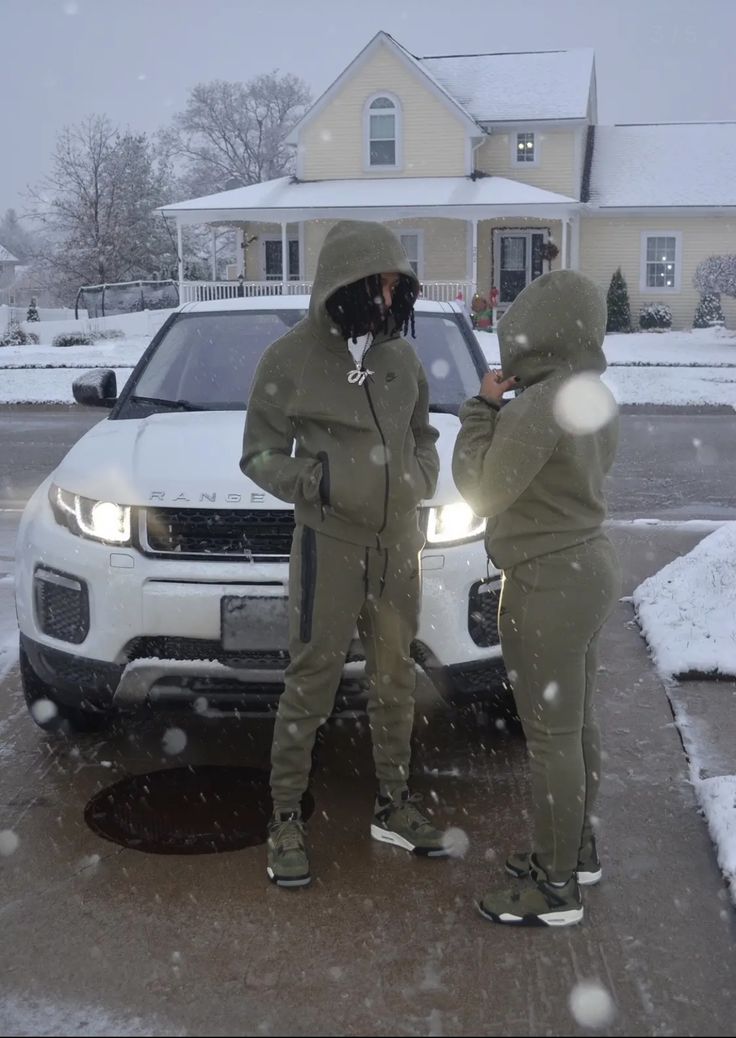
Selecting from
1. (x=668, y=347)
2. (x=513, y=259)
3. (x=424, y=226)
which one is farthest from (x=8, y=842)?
(x=513, y=259)

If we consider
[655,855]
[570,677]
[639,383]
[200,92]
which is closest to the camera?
[570,677]

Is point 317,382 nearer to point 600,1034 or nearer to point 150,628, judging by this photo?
point 150,628

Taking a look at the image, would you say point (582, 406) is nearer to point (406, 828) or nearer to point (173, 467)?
point (406, 828)

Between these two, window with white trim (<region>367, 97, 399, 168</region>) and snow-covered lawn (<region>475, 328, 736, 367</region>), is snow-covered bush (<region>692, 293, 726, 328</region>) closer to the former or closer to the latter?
snow-covered lawn (<region>475, 328, 736, 367</region>)

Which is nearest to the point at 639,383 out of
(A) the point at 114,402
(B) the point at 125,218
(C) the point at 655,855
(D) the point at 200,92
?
(A) the point at 114,402

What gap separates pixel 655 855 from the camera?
3.67m

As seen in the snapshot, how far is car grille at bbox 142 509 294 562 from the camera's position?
13.1 ft

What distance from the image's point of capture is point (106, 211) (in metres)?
44.0

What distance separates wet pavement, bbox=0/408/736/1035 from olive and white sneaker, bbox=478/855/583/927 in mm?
34

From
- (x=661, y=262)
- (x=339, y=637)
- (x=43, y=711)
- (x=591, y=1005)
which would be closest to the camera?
(x=591, y=1005)

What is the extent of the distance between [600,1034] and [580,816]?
24.8 inches

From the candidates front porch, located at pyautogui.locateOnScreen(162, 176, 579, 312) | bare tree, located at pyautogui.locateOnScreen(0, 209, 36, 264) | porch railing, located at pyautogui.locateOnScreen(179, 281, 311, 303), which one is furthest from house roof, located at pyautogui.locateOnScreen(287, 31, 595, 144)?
bare tree, located at pyautogui.locateOnScreen(0, 209, 36, 264)

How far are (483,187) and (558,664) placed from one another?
28.7 metres

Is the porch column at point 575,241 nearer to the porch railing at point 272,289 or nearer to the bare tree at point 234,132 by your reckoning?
the porch railing at point 272,289
